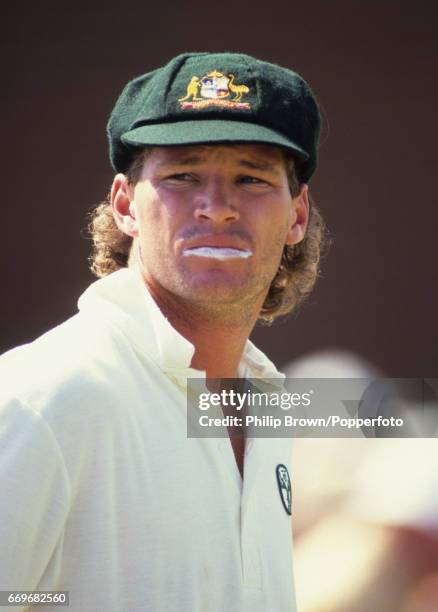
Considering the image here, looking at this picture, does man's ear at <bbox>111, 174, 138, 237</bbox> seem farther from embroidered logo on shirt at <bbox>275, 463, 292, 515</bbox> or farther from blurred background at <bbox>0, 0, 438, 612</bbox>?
blurred background at <bbox>0, 0, 438, 612</bbox>

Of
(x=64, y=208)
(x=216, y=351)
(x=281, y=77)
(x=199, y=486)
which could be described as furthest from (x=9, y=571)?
(x=64, y=208)

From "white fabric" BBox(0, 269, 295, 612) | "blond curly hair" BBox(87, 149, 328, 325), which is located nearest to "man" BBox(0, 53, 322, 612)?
"white fabric" BBox(0, 269, 295, 612)

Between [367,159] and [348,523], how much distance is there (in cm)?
186

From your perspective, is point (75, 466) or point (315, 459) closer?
point (75, 466)

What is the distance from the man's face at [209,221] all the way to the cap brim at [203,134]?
0.04m

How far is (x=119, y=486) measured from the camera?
4.73 feet

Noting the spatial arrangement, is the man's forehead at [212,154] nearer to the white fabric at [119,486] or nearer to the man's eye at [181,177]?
the man's eye at [181,177]

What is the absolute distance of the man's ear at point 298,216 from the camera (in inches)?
82.0

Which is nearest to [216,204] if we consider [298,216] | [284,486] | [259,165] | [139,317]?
[259,165]

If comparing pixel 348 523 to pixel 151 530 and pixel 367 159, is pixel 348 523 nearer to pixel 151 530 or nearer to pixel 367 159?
pixel 151 530

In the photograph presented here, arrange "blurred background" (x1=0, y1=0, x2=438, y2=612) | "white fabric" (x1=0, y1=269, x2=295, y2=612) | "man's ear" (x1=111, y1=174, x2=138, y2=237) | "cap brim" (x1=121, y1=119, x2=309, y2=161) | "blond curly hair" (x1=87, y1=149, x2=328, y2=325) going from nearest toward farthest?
"white fabric" (x1=0, y1=269, x2=295, y2=612), "cap brim" (x1=121, y1=119, x2=309, y2=161), "man's ear" (x1=111, y1=174, x2=138, y2=237), "blond curly hair" (x1=87, y1=149, x2=328, y2=325), "blurred background" (x1=0, y1=0, x2=438, y2=612)

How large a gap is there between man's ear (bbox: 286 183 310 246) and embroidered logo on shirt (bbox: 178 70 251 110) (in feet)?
0.94

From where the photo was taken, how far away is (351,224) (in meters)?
3.59

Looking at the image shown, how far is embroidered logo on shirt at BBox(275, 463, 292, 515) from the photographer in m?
1.83
